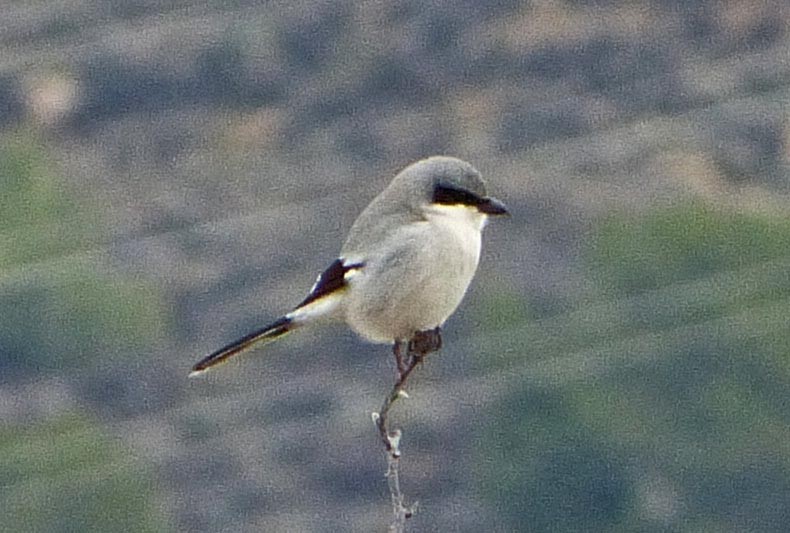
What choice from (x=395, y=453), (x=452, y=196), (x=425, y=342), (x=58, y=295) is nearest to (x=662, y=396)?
(x=58, y=295)

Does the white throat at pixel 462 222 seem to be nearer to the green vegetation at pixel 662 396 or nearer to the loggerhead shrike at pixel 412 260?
the loggerhead shrike at pixel 412 260

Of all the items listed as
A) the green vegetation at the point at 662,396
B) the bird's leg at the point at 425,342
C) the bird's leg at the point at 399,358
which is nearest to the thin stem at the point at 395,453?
the bird's leg at the point at 399,358

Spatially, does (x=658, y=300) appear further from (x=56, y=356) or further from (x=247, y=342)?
(x=247, y=342)

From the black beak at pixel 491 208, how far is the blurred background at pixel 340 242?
556 centimetres

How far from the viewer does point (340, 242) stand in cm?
1142

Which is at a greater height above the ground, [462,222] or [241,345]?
[462,222]

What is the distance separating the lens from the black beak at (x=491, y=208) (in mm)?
3854

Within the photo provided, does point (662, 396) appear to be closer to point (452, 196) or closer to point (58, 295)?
point (58, 295)

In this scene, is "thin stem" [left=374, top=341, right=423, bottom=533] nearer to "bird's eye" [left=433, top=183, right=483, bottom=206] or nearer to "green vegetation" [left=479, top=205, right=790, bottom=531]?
"bird's eye" [left=433, top=183, right=483, bottom=206]

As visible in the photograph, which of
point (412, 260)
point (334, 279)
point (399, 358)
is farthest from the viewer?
point (334, 279)

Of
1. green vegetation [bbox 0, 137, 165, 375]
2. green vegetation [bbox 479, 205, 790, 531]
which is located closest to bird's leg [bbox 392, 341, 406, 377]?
green vegetation [bbox 479, 205, 790, 531]

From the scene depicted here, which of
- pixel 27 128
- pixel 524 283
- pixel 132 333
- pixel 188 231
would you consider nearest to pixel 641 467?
pixel 524 283

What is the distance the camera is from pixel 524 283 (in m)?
11.2

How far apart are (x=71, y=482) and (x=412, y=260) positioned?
6110 mm
